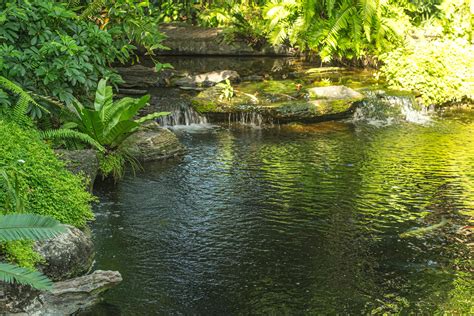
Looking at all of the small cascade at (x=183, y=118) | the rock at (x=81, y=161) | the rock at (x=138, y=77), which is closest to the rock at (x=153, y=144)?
the rock at (x=81, y=161)

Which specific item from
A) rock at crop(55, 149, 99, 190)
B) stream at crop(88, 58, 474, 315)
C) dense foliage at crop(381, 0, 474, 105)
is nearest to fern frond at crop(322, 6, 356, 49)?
dense foliage at crop(381, 0, 474, 105)

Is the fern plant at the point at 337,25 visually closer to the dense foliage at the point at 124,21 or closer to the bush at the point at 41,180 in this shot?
the dense foliage at the point at 124,21

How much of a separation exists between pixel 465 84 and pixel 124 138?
9.11m

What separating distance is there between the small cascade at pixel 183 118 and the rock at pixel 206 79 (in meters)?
2.42

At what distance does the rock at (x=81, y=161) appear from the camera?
7.77 metres

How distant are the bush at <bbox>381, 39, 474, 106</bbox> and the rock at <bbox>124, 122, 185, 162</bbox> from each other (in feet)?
22.2

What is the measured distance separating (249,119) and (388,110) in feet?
10.1

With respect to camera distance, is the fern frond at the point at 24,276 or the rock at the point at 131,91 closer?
the fern frond at the point at 24,276

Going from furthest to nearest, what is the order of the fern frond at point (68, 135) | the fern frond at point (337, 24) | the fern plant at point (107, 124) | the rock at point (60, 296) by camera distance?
the fern frond at point (337, 24), the fern plant at point (107, 124), the fern frond at point (68, 135), the rock at point (60, 296)

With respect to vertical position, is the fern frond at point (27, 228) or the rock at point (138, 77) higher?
the rock at point (138, 77)

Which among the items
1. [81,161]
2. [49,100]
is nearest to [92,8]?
[49,100]

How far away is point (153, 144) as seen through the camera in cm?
1034

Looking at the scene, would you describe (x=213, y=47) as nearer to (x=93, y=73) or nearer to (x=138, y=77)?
(x=138, y=77)

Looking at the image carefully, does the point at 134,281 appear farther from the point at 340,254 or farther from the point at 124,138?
the point at 124,138
